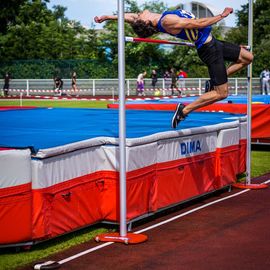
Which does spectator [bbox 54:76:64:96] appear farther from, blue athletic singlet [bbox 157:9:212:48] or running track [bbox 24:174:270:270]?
blue athletic singlet [bbox 157:9:212:48]

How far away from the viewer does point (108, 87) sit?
35906mm

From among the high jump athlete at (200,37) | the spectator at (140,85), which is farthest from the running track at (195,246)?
the spectator at (140,85)

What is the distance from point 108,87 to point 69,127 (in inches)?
1122

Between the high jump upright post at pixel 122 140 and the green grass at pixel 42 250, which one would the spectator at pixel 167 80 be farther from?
the high jump upright post at pixel 122 140

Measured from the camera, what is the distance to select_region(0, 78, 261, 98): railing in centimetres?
3459

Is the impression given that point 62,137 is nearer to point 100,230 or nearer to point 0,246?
point 100,230

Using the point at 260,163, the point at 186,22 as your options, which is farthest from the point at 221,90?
the point at 260,163

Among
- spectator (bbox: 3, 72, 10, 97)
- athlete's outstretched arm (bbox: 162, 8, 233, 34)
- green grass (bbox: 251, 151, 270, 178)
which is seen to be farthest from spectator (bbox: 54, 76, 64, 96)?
athlete's outstretched arm (bbox: 162, 8, 233, 34)

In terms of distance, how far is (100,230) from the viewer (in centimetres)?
625

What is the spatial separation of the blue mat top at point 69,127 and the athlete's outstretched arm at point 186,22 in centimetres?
110

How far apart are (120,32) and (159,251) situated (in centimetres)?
192

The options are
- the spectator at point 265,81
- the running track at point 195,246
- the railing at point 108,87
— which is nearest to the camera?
the running track at point 195,246

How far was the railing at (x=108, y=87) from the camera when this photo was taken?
34594mm

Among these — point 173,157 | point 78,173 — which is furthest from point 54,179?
point 173,157
